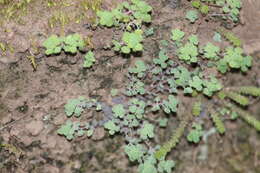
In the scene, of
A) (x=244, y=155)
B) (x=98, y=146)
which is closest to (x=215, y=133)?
(x=244, y=155)

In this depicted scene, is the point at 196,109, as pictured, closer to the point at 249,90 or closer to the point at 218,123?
the point at 218,123

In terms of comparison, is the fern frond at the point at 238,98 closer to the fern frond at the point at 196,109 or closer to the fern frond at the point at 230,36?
the fern frond at the point at 196,109

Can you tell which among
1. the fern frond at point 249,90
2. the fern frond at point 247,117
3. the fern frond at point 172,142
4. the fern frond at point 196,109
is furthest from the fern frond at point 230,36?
the fern frond at point 172,142

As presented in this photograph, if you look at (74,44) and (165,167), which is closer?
(165,167)

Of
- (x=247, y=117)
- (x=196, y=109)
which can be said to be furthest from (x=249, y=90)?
(x=196, y=109)

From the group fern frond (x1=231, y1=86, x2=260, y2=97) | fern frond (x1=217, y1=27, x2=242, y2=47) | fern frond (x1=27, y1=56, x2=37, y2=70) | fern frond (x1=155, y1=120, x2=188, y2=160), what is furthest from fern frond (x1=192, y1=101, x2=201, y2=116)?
fern frond (x1=27, y1=56, x2=37, y2=70)

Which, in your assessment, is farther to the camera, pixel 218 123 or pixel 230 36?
pixel 230 36

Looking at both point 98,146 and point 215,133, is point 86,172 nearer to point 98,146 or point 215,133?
point 98,146
